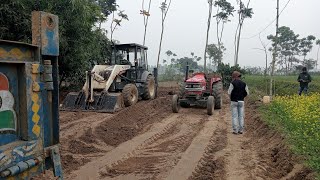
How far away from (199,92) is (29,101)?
10324 mm

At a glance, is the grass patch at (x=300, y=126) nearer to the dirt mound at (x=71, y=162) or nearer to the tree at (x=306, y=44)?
the dirt mound at (x=71, y=162)

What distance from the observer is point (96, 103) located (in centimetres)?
1211

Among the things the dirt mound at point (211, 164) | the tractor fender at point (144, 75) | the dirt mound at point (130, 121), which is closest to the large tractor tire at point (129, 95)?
the dirt mound at point (130, 121)

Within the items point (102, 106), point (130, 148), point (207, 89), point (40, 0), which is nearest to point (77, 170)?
point (130, 148)

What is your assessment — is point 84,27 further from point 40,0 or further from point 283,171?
point 283,171

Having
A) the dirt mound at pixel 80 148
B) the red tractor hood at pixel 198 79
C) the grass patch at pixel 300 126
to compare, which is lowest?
the dirt mound at pixel 80 148

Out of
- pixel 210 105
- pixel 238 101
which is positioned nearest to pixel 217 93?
pixel 210 105

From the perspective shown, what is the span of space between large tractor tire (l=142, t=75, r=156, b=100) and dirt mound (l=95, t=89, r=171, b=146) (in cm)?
46

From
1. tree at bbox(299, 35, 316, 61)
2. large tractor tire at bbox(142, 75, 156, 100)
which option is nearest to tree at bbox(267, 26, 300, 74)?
tree at bbox(299, 35, 316, 61)

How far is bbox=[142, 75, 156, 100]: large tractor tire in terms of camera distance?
50.1 ft

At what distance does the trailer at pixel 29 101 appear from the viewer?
106 inches

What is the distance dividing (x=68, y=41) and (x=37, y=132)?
501 inches

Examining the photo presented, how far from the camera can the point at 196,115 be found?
1229 centimetres

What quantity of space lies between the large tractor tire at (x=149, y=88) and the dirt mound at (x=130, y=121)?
0.46 m
